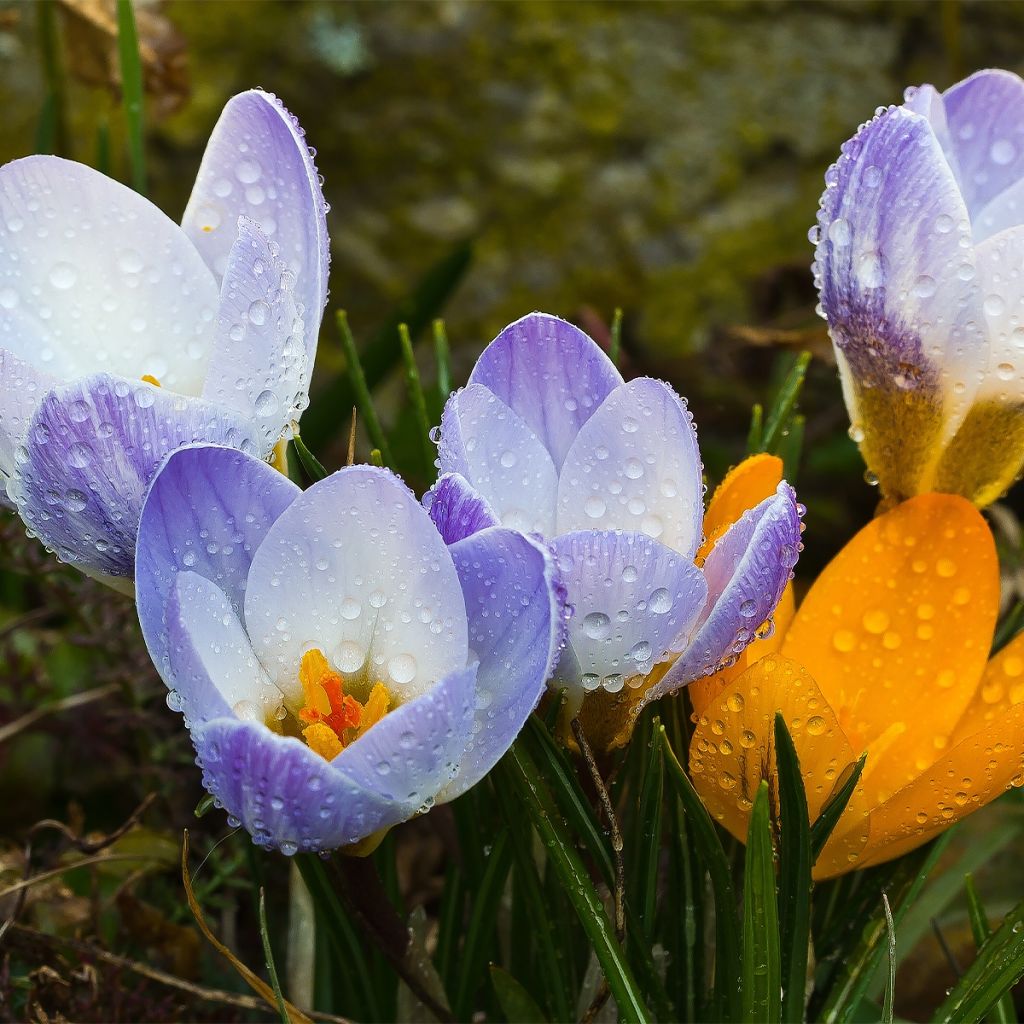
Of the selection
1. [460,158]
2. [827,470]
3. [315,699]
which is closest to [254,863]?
[315,699]

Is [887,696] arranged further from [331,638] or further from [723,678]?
[331,638]

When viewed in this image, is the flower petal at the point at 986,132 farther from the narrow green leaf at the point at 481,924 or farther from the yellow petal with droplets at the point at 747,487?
the narrow green leaf at the point at 481,924

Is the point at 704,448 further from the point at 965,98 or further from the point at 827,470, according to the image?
the point at 965,98

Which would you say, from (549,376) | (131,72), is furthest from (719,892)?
(131,72)

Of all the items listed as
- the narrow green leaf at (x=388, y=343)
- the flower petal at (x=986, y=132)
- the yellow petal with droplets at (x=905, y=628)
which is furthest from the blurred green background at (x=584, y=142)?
the yellow petal with droplets at (x=905, y=628)

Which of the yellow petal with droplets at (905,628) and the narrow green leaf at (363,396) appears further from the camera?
the narrow green leaf at (363,396)
